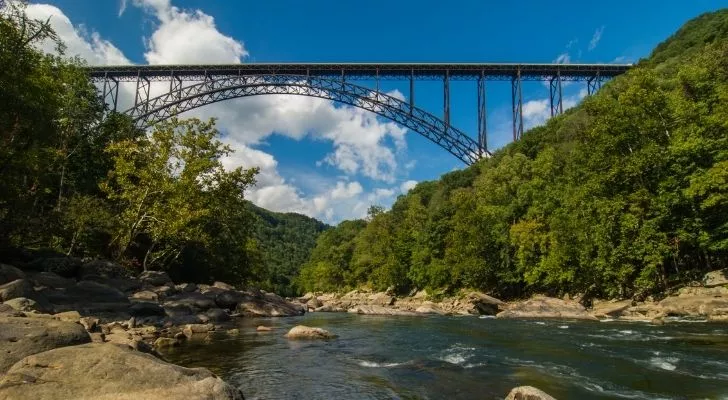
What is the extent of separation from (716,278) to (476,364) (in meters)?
17.5

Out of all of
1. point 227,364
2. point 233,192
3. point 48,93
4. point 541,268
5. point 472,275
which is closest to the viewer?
point 227,364

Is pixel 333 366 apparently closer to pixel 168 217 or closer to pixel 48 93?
pixel 48 93

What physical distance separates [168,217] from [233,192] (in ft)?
16.8

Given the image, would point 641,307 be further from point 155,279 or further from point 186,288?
point 155,279

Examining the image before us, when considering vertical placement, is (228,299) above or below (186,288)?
below

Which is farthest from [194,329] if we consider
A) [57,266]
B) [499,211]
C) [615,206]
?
[499,211]

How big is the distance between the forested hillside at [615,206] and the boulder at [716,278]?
1.29m

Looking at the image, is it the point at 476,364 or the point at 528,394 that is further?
the point at 476,364

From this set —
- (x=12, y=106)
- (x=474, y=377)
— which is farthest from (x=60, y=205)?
(x=474, y=377)

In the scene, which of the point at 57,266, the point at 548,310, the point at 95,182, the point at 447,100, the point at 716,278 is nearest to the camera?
the point at 57,266

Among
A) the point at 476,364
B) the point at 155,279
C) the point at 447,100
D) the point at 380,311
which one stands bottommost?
the point at 380,311

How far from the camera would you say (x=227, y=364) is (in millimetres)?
10055

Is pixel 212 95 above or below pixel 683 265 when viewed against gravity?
above

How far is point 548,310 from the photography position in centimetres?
2600
